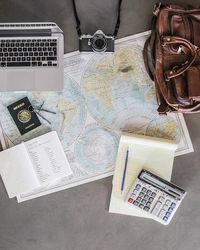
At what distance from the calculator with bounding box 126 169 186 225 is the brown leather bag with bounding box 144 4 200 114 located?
0.62 feet

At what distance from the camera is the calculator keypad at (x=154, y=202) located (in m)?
0.99

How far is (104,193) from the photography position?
1.02m

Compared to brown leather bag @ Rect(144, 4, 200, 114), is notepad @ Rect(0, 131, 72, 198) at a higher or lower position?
lower

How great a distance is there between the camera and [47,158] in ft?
3.34

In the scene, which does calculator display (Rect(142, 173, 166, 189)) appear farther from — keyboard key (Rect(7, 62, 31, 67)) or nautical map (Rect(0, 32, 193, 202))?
keyboard key (Rect(7, 62, 31, 67))

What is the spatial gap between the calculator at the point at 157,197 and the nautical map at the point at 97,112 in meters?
0.09

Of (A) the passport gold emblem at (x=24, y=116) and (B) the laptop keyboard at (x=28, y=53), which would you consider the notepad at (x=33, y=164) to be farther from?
(B) the laptop keyboard at (x=28, y=53)

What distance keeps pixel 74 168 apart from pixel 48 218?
0.14 meters

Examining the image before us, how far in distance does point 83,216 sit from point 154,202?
183mm

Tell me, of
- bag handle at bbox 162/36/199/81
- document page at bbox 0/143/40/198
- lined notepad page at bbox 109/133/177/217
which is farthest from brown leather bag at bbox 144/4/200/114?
document page at bbox 0/143/40/198

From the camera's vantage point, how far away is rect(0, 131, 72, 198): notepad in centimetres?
101

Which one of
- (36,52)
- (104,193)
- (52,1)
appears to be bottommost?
(104,193)

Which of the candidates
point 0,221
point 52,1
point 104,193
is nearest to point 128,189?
point 104,193

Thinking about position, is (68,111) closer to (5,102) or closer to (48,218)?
(5,102)
